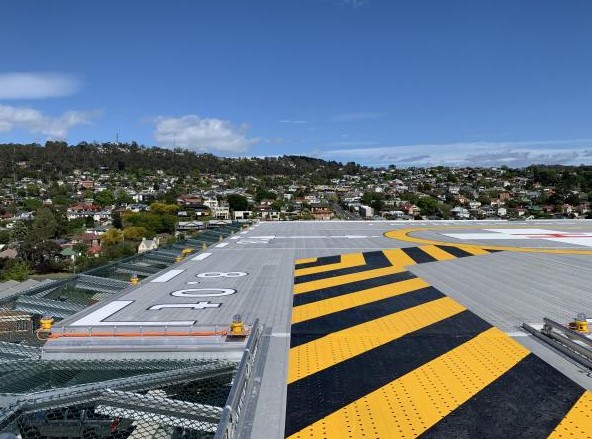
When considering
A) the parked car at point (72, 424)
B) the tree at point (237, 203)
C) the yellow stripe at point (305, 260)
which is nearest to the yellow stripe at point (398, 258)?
the yellow stripe at point (305, 260)

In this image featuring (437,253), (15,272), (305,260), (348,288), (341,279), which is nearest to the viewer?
(348,288)

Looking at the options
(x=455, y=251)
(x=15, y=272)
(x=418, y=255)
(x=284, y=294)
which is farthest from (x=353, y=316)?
(x=15, y=272)

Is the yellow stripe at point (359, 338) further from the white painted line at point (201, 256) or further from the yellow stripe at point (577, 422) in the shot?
the white painted line at point (201, 256)

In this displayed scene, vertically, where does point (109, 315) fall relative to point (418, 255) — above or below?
above

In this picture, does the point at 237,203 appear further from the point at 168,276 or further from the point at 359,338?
the point at 359,338

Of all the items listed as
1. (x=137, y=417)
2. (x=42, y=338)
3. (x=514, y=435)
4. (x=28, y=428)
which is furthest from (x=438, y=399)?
(x=42, y=338)
